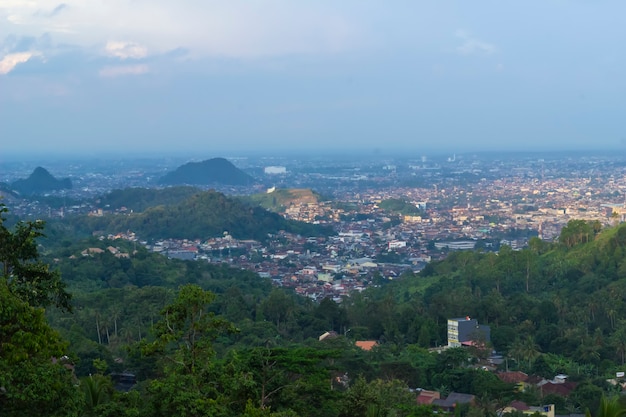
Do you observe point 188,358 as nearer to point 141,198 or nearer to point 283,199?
point 141,198

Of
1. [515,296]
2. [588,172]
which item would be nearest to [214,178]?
[588,172]

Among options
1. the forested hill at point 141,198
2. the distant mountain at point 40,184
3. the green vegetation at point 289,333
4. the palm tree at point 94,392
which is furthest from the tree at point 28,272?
the distant mountain at point 40,184

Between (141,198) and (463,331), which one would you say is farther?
(141,198)

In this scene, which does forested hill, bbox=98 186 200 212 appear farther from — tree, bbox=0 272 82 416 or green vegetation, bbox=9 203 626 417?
tree, bbox=0 272 82 416

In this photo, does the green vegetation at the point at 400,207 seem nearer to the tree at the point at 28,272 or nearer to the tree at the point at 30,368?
the tree at the point at 28,272

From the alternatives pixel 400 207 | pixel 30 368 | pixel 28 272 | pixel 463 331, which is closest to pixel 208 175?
pixel 400 207

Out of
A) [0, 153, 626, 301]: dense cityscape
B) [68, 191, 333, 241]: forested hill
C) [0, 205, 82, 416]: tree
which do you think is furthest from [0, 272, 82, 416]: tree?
[68, 191, 333, 241]: forested hill

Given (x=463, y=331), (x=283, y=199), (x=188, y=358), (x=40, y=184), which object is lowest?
(x=463, y=331)
